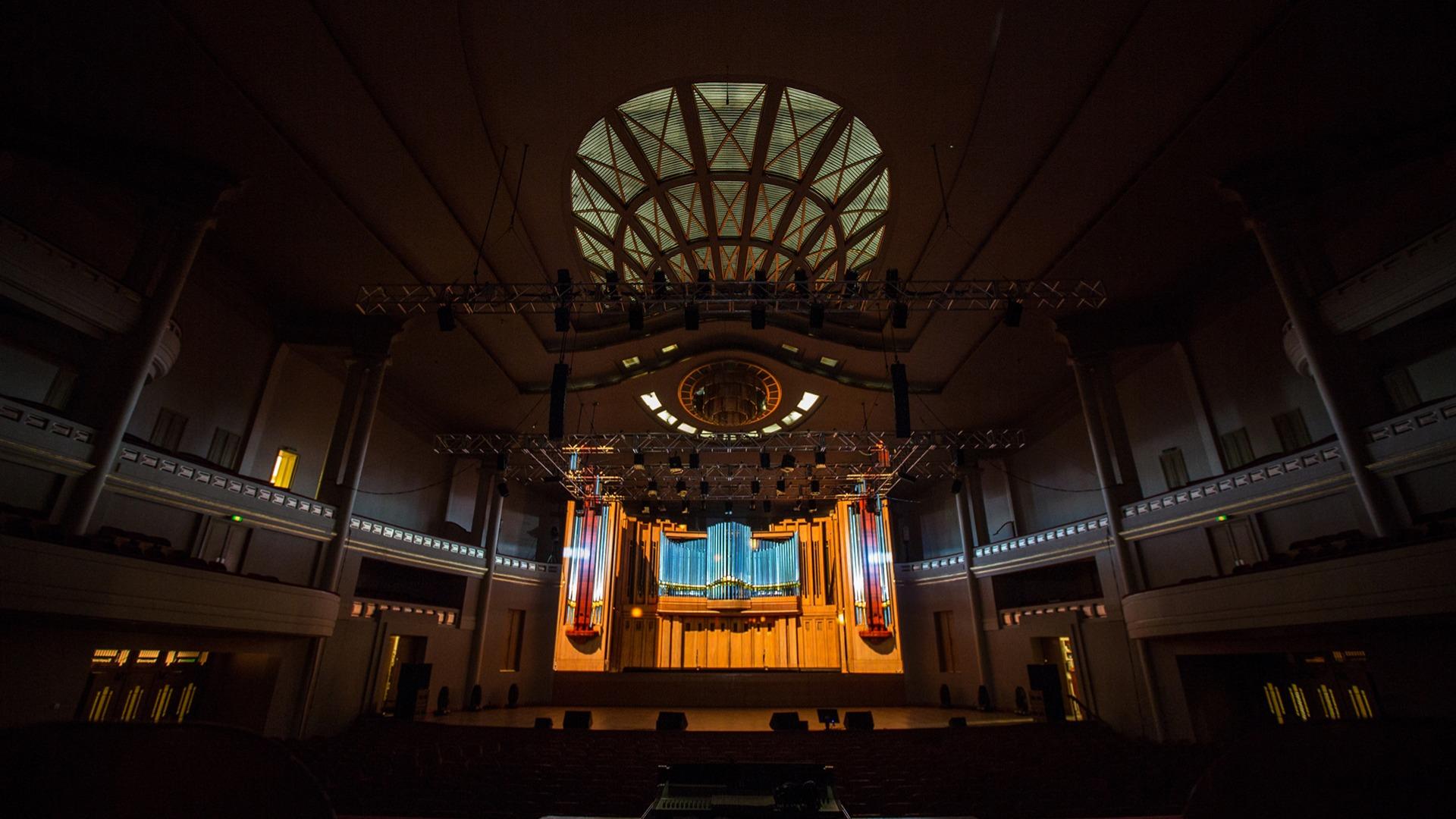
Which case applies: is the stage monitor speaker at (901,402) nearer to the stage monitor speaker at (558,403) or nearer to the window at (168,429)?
the stage monitor speaker at (558,403)

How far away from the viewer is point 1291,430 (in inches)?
508

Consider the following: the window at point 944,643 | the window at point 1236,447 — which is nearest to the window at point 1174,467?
the window at point 1236,447

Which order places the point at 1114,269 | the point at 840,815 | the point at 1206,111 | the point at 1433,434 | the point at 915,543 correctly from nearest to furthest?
the point at 840,815, the point at 1433,434, the point at 1206,111, the point at 1114,269, the point at 915,543

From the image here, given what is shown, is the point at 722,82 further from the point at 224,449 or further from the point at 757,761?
the point at 224,449

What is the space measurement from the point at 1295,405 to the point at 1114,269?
15.2 feet

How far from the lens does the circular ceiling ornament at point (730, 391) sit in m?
19.8

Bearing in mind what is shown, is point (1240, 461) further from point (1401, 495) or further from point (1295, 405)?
point (1401, 495)

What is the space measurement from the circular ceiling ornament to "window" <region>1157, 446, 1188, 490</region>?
1082cm

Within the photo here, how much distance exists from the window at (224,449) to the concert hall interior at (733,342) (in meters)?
0.10

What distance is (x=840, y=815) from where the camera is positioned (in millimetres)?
3146

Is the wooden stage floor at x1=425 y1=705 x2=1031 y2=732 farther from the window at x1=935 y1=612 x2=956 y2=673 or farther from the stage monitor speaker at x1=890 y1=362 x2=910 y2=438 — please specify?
the stage monitor speaker at x1=890 y1=362 x2=910 y2=438

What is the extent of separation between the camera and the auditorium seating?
6.82 m

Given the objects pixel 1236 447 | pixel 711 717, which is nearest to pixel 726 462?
pixel 711 717

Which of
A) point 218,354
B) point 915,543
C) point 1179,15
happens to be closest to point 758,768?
point 1179,15
